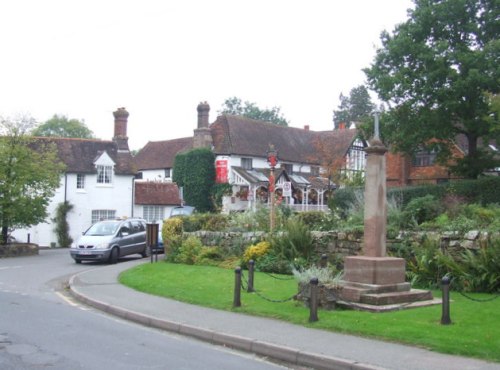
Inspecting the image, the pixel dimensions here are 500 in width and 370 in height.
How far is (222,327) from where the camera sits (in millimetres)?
10172

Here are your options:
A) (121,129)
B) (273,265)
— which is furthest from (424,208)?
(121,129)

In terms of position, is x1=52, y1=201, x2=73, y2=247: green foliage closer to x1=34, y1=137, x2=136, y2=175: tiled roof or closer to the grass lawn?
x1=34, y1=137, x2=136, y2=175: tiled roof

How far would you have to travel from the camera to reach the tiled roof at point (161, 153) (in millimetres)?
60500

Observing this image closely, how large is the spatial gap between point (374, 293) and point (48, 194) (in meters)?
21.5

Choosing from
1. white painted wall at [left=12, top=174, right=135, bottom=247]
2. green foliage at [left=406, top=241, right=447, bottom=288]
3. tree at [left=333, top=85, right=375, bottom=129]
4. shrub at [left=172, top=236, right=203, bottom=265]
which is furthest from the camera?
tree at [left=333, top=85, right=375, bottom=129]

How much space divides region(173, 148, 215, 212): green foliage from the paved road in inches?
1531

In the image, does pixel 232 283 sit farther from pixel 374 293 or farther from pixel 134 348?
pixel 134 348

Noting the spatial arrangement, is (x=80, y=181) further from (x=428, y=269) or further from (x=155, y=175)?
(x=428, y=269)

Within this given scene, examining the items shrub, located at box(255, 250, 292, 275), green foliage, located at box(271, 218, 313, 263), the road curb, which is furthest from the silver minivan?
the road curb

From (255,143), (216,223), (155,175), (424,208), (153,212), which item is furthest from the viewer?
(155,175)

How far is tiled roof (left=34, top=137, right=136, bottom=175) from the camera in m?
42.4

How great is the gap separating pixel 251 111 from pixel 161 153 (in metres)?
31.1

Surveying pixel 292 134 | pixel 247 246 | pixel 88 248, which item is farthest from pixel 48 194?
pixel 292 134

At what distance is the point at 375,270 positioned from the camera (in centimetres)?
1184
